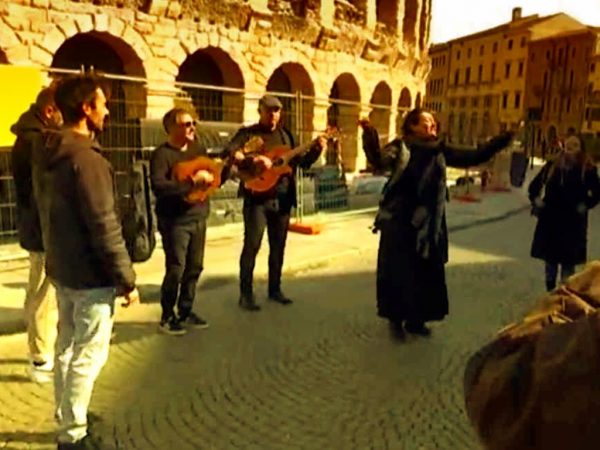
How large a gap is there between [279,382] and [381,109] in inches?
652

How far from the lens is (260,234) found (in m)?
6.06

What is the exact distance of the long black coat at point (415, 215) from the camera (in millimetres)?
5172

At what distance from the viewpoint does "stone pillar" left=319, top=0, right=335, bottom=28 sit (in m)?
16.1

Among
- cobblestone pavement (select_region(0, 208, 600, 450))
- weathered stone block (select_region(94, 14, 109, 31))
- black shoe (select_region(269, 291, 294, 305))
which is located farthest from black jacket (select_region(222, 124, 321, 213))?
weathered stone block (select_region(94, 14, 109, 31))

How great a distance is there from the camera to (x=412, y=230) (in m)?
5.21

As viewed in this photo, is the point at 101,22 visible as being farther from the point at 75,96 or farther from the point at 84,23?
the point at 75,96

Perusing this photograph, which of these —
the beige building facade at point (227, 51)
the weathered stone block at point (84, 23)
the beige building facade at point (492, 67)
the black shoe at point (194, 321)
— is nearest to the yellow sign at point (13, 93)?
the beige building facade at point (227, 51)

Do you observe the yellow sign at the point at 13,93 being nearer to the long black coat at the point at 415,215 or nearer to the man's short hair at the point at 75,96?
the long black coat at the point at 415,215

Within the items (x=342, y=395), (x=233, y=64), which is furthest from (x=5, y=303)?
(x=233, y=64)

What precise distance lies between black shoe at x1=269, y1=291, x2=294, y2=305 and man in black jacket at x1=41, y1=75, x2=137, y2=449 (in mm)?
3164

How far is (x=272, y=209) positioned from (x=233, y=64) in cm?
890

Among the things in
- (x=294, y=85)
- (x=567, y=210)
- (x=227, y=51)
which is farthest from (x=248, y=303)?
(x=294, y=85)

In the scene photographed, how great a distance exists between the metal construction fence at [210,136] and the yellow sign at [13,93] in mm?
346

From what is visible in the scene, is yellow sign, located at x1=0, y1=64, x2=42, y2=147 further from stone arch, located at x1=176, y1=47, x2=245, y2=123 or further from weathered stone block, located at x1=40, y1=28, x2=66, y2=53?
stone arch, located at x1=176, y1=47, x2=245, y2=123
